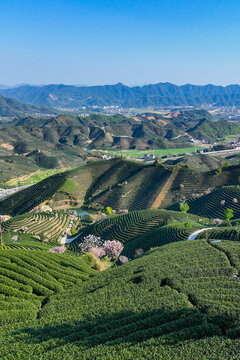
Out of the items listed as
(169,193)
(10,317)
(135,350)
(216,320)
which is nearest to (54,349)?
(135,350)

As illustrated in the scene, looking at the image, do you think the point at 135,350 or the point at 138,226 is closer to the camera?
the point at 135,350

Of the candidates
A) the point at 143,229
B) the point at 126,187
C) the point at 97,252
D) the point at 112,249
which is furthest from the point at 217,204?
the point at 97,252

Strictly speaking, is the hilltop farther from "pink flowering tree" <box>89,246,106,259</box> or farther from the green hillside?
"pink flowering tree" <box>89,246,106,259</box>

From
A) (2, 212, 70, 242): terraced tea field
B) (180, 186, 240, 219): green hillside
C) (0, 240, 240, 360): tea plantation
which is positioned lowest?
(2, 212, 70, 242): terraced tea field

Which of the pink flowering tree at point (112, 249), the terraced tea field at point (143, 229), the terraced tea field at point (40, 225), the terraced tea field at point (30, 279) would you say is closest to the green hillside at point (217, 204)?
the terraced tea field at point (143, 229)

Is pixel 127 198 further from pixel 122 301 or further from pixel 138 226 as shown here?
pixel 122 301

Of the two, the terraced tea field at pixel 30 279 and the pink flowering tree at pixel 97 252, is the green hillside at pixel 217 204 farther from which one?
the terraced tea field at pixel 30 279

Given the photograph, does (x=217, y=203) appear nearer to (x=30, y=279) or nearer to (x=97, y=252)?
(x=97, y=252)

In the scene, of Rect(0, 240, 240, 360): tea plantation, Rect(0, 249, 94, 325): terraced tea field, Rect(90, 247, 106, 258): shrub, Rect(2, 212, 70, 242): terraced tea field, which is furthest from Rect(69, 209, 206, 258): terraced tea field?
Rect(0, 240, 240, 360): tea plantation
